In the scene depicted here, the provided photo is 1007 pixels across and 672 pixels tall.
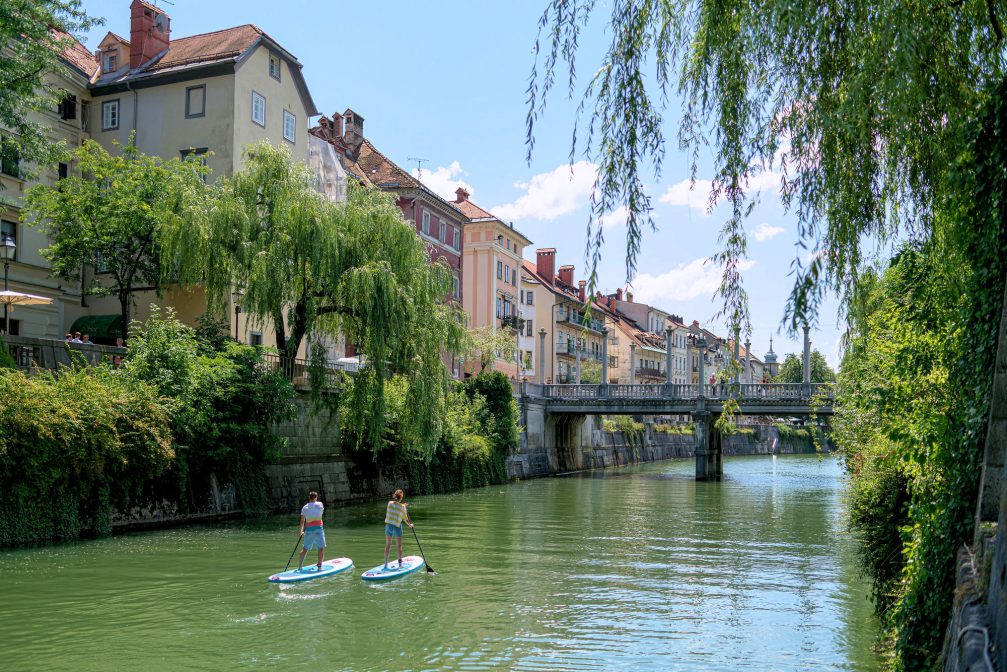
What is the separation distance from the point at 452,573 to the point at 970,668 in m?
13.5

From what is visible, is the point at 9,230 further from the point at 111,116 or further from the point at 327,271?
the point at 327,271

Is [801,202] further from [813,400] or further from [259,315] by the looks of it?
[259,315]

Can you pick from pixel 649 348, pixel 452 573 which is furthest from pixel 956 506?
pixel 649 348

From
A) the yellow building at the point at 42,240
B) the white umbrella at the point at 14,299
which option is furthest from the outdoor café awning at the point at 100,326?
A: the white umbrella at the point at 14,299

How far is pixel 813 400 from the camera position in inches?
746

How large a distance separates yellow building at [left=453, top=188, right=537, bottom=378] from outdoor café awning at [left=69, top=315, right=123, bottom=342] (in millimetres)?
29966

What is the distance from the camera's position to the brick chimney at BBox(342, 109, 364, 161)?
5210 cm

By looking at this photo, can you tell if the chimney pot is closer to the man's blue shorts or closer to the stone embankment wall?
the stone embankment wall

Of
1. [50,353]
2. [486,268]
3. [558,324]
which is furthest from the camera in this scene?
[558,324]

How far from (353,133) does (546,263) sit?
3214 cm

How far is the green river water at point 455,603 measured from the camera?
36.5ft

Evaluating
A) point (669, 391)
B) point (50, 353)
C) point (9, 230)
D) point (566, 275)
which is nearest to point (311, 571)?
point (50, 353)

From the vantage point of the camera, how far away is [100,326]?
32.1 metres

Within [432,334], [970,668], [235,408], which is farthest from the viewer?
[432,334]
